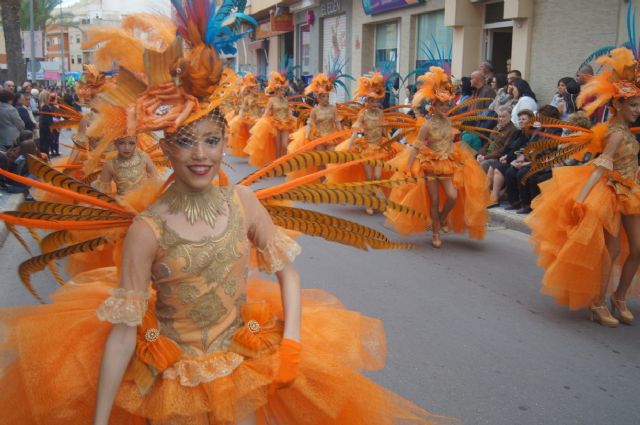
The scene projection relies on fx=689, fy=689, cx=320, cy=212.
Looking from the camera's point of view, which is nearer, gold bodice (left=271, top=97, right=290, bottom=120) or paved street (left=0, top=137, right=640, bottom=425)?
paved street (left=0, top=137, right=640, bottom=425)

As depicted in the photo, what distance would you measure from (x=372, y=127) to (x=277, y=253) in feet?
26.8

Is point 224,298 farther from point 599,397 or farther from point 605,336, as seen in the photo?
point 605,336

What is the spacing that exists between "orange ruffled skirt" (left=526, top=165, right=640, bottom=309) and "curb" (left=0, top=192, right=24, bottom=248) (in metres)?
7.10

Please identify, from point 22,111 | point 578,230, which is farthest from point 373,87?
point 22,111

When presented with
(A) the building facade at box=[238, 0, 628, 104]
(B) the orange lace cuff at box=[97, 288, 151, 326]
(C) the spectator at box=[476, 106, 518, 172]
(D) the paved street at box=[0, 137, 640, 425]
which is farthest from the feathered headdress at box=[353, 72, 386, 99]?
(B) the orange lace cuff at box=[97, 288, 151, 326]

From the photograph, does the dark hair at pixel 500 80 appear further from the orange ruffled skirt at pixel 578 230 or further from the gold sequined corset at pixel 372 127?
the orange ruffled skirt at pixel 578 230

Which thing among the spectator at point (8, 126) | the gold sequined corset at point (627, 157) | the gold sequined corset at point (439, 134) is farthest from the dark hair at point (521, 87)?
the spectator at point (8, 126)

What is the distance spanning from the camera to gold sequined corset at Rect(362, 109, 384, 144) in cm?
1062

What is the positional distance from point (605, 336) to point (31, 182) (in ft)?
15.0

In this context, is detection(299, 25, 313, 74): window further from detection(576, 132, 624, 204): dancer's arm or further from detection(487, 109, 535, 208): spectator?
detection(576, 132, 624, 204): dancer's arm

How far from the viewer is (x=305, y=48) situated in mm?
32344

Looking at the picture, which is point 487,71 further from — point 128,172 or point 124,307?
point 124,307

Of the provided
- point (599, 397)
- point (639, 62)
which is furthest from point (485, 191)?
point (599, 397)

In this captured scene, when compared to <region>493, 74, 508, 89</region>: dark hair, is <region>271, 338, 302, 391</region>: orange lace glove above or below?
below
